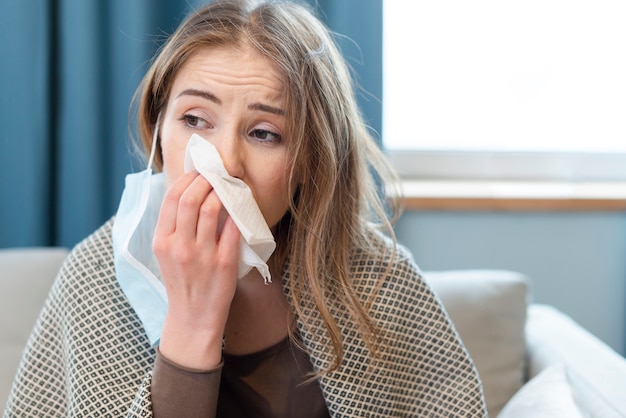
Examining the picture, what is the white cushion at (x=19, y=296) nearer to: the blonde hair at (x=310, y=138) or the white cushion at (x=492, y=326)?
the blonde hair at (x=310, y=138)

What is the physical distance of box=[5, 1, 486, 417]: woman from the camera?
44.7 inches

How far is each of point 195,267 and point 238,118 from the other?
0.71 feet

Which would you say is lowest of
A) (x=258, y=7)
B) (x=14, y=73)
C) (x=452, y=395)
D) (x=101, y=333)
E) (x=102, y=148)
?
(x=452, y=395)

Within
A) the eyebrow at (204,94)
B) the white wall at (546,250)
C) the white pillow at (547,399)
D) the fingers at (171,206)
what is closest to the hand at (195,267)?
the fingers at (171,206)

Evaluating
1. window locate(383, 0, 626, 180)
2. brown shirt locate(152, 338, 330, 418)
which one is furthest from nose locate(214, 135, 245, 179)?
window locate(383, 0, 626, 180)

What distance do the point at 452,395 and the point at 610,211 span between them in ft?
3.61

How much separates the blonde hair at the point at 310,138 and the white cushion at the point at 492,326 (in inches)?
13.9

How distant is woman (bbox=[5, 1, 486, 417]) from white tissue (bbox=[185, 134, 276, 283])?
16mm

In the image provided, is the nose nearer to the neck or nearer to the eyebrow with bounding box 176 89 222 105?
the eyebrow with bounding box 176 89 222 105

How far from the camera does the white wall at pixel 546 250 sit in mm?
2207

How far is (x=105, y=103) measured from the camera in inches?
79.9

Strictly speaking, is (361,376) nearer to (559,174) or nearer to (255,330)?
(255,330)

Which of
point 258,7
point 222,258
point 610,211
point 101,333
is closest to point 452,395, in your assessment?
point 222,258

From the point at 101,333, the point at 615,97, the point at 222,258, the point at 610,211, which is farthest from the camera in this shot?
the point at 615,97
